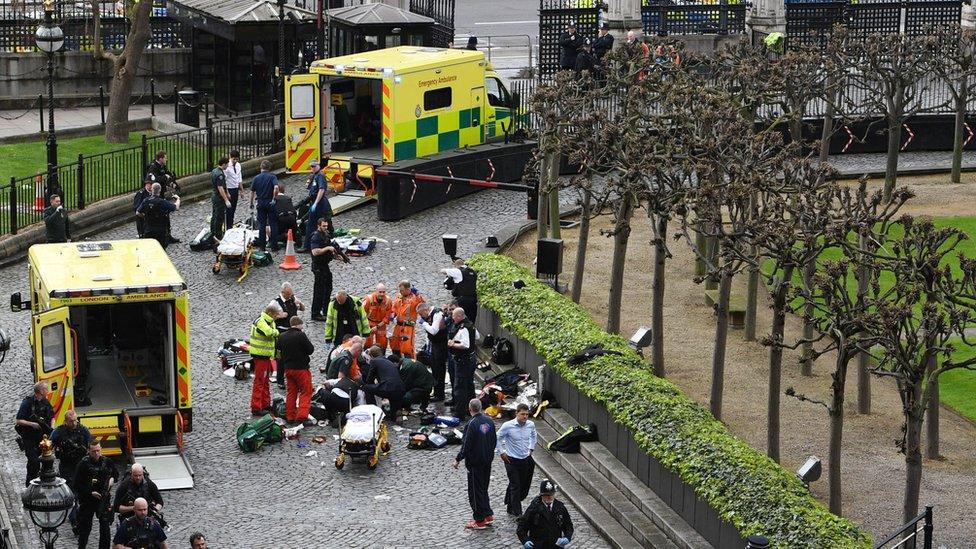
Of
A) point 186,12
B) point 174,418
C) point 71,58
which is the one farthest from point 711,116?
point 71,58

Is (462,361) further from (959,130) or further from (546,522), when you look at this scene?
(959,130)

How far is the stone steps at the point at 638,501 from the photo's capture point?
62.8 feet

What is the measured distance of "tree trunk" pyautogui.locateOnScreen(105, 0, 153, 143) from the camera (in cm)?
3700

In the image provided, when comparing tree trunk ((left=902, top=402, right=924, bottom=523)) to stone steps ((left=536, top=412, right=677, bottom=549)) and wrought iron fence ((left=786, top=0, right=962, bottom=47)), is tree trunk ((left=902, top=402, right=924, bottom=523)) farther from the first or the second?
wrought iron fence ((left=786, top=0, right=962, bottom=47))

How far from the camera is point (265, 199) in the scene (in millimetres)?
30094

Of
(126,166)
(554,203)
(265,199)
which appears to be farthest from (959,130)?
(126,166)

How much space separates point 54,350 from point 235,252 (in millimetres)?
8319

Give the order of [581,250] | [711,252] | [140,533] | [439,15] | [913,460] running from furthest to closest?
[439,15], [711,252], [581,250], [913,460], [140,533]

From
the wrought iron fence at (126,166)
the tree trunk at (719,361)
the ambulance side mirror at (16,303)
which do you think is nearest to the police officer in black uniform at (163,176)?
the wrought iron fence at (126,166)

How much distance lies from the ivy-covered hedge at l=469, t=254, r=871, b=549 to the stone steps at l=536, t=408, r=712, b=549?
50cm

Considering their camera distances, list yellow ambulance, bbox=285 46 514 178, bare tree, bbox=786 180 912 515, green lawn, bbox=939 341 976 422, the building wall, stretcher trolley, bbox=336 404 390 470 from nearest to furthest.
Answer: bare tree, bbox=786 180 912 515
stretcher trolley, bbox=336 404 390 470
green lawn, bbox=939 341 976 422
yellow ambulance, bbox=285 46 514 178
the building wall

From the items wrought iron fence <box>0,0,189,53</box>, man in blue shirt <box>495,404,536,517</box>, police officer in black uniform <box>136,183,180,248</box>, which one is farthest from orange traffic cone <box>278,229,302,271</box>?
wrought iron fence <box>0,0,189,53</box>

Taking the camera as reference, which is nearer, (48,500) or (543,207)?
(48,500)

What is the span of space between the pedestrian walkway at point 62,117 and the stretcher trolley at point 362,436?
19013mm
